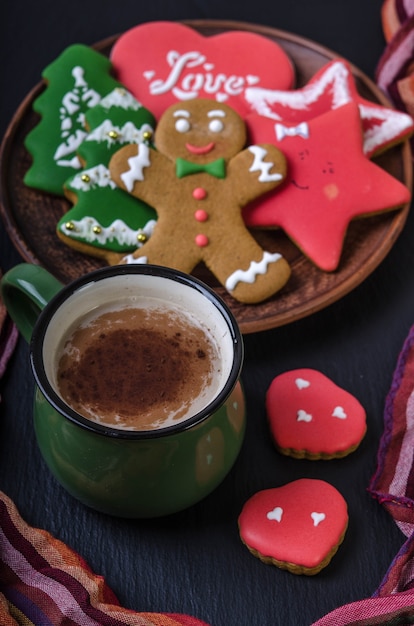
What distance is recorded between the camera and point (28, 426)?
1.05 meters

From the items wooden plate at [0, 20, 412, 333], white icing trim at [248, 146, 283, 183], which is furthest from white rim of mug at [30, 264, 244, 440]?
white icing trim at [248, 146, 283, 183]

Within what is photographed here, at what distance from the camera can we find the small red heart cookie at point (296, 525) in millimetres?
936

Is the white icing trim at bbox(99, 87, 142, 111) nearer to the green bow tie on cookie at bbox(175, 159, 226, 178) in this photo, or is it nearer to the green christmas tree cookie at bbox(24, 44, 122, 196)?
the green christmas tree cookie at bbox(24, 44, 122, 196)

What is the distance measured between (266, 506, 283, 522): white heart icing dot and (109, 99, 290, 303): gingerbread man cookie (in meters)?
0.28

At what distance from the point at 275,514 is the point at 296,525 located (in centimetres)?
3

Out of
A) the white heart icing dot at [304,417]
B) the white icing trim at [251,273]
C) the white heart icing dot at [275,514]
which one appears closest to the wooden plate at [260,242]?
the white icing trim at [251,273]

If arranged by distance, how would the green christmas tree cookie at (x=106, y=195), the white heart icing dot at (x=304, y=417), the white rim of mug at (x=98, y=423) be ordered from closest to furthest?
the white rim of mug at (x=98, y=423), the white heart icing dot at (x=304, y=417), the green christmas tree cookie at (x=106, y=195)

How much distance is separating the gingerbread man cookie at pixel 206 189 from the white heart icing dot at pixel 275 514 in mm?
A: 280

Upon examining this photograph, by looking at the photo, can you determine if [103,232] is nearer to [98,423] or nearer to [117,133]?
[117,133]

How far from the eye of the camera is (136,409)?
0.87 metres

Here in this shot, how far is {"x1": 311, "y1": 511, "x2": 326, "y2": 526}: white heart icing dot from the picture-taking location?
3.14 ft

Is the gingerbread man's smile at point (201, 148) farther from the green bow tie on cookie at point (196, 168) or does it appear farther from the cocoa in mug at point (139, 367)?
the cocoa in mug at point (139, 367)

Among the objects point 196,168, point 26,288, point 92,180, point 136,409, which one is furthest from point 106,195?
point 136,409

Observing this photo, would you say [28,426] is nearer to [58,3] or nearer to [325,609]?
[325,609]
